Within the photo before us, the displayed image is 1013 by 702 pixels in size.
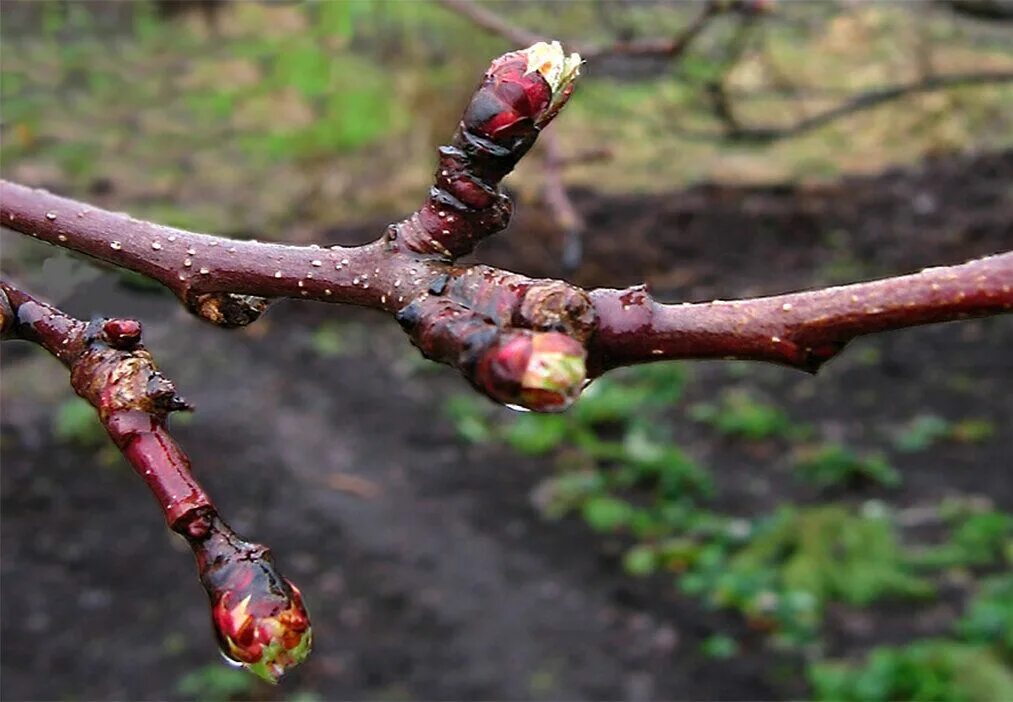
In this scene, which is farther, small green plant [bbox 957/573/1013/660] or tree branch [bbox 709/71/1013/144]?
tree branch [bbox 709/71/1013/144]

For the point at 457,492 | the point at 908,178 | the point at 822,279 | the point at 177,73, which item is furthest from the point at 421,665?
the point at 908,178

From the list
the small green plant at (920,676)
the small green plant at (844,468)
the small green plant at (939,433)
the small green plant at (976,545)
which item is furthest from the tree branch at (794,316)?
the small green plant at (939,433)

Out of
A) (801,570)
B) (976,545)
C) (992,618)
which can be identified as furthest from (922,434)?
(992,618)

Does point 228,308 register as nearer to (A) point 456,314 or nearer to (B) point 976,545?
(A) point 456,314

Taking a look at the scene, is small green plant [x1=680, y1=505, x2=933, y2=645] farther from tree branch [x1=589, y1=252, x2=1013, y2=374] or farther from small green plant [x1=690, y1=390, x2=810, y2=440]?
tree branch [x1=589, y1=252, x2=1013, y2=374]

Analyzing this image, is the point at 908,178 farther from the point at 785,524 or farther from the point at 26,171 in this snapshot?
the point at 26,171

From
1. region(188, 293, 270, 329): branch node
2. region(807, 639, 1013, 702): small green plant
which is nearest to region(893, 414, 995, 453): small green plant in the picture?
region(807, 639, 1013, 702): small green plant

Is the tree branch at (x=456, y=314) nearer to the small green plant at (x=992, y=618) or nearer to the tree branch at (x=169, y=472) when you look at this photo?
the tree branch at (x=169, y=472)
